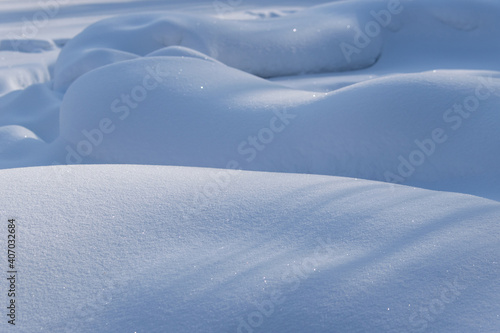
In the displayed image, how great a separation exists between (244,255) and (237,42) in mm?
2271

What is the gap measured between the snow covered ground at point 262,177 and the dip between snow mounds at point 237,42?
12mm

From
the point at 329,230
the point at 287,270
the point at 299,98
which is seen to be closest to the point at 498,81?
the point at 299,98

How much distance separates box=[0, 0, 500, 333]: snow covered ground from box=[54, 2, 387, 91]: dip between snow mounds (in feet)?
0.04

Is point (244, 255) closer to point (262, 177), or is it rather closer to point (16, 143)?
point (262, 177)

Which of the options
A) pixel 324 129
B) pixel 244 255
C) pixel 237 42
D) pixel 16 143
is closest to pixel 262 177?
pixel 244 255

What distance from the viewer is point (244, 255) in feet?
3.38

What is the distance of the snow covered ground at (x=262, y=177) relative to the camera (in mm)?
919

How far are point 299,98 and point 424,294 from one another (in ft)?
3.78

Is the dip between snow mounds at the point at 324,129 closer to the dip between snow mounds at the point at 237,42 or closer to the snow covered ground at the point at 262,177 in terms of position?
the snow covered ground at the point at 262,177

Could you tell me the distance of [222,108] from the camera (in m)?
1.89

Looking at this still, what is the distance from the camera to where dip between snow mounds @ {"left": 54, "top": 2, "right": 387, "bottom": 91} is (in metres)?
3.09

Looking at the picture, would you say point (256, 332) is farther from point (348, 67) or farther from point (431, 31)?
point (431, 31)

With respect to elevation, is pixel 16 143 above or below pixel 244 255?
below

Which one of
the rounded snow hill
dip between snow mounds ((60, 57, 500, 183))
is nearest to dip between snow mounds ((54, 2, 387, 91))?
dip between snow mounds ((60, 57, 500, 183))
